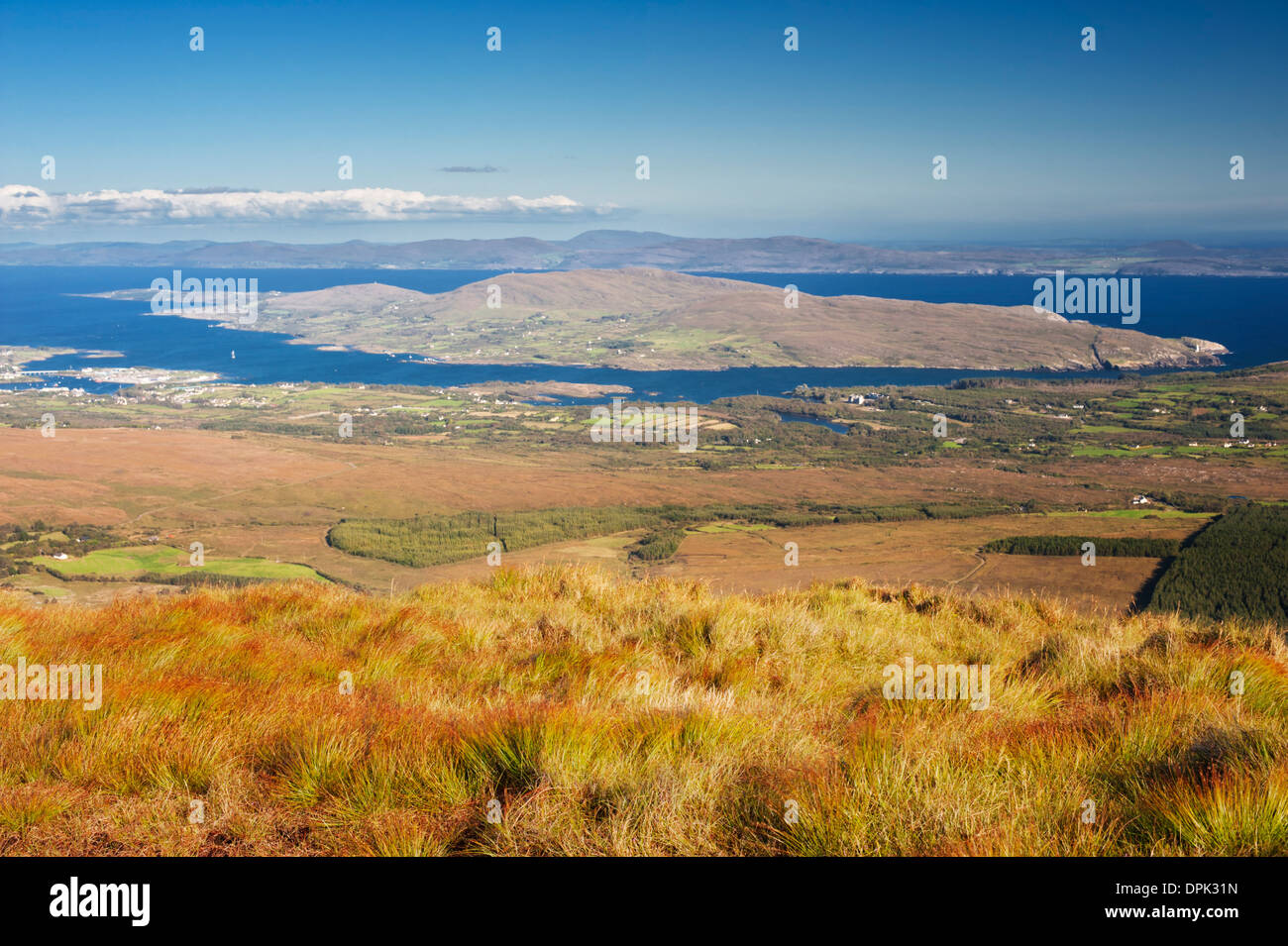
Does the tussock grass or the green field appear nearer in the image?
the tussock grass

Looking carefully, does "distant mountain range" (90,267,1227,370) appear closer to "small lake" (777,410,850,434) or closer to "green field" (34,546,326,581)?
"small lake" (777,410,850,434)

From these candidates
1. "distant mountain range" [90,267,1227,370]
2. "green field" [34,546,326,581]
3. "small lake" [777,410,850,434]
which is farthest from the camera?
"distant mountain range" [90,267,1227,370]

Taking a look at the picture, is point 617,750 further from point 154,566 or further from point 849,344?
point 849,344

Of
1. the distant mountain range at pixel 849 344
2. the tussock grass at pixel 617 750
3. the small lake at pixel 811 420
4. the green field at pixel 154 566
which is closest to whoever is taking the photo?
the tussock grass at pixel 617 750

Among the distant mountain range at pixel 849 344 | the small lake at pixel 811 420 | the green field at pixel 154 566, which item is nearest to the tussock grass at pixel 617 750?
the green field at pixel 154 566

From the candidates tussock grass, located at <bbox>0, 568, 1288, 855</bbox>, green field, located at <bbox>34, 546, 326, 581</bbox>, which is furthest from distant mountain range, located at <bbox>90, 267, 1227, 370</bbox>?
tussock grass, located at <bbox>0, 568, 1288, 855</bbox>

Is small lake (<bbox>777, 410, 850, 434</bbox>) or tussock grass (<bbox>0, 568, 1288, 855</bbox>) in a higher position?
tussock grass (<bbox>0, 568, 1288, 855</bbox>)

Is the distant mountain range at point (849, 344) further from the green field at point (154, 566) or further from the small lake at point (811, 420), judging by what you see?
the green field at point (154, 566)

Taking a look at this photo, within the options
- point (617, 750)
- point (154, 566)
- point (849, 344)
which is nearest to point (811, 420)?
point (849, 344)
